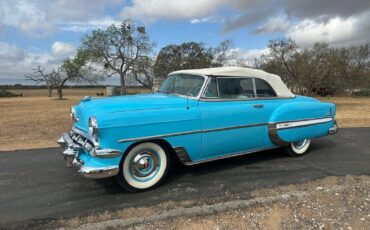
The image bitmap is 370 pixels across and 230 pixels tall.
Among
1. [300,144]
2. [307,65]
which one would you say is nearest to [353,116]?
[300,144]

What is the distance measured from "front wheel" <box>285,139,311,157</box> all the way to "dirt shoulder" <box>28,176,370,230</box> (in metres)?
1.90

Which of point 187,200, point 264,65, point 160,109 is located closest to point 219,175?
point 187,200

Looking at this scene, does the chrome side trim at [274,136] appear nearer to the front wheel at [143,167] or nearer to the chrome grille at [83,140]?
the front wheel at [143,167]

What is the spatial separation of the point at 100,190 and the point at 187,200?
1.27m

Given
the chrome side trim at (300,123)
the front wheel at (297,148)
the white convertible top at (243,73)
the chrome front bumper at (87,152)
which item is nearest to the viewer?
the chrome front bumper at (87,152)

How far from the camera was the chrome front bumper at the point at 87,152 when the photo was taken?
3.90 m

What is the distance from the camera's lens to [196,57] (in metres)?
37.6

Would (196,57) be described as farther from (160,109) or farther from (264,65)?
(160,109)

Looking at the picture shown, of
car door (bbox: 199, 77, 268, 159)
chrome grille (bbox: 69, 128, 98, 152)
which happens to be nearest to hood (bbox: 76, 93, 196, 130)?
chrome grille (bbox: 69, 128, 98, 152)

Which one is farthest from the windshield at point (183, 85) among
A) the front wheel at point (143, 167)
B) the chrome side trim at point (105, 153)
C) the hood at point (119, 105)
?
the chrome side trim at point (105, 153)

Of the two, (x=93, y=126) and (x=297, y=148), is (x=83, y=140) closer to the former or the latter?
(x=93, y=126)

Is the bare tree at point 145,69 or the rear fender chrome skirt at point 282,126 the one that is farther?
the bare tree at point 145,69

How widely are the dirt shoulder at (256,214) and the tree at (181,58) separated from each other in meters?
32.5

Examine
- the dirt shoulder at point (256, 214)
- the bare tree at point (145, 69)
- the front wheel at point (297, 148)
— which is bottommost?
the dirt shoulder at point (256, 214)
